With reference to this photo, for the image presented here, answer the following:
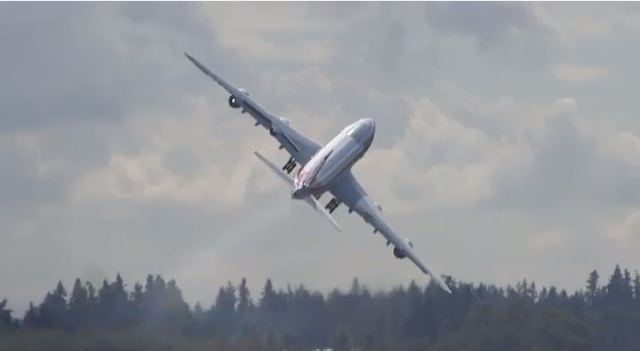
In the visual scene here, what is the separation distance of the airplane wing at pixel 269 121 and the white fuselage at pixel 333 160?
1.97 metres

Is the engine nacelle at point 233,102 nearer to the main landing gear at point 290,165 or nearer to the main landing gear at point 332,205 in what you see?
the main landing gear at point 290,165

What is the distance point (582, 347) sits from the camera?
160 m

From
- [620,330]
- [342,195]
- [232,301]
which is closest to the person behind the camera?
[342,195]

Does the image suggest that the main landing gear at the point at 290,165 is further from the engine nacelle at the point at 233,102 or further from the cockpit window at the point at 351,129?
the engine nacelle at the point at 233,102

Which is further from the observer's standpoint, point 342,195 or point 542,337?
point 542,337

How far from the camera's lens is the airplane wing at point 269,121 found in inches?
5709

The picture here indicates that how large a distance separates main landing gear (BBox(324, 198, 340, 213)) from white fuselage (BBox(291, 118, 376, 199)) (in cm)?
265

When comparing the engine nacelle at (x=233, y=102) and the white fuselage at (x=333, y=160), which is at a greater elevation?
the engine nacelle at (x=233, y=102)

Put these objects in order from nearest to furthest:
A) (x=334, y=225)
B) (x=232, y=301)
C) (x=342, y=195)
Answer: (x=334, y=225)
(x=342, y=195)
(x=232, y=301)

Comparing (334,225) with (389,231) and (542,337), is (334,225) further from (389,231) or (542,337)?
(542,337)

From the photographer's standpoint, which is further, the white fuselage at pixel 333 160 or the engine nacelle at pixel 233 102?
the engine nacelle at pixel 233 102

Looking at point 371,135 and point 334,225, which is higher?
point 371,135

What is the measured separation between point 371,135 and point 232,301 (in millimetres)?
14956

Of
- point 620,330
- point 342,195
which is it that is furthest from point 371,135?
point 620,330
